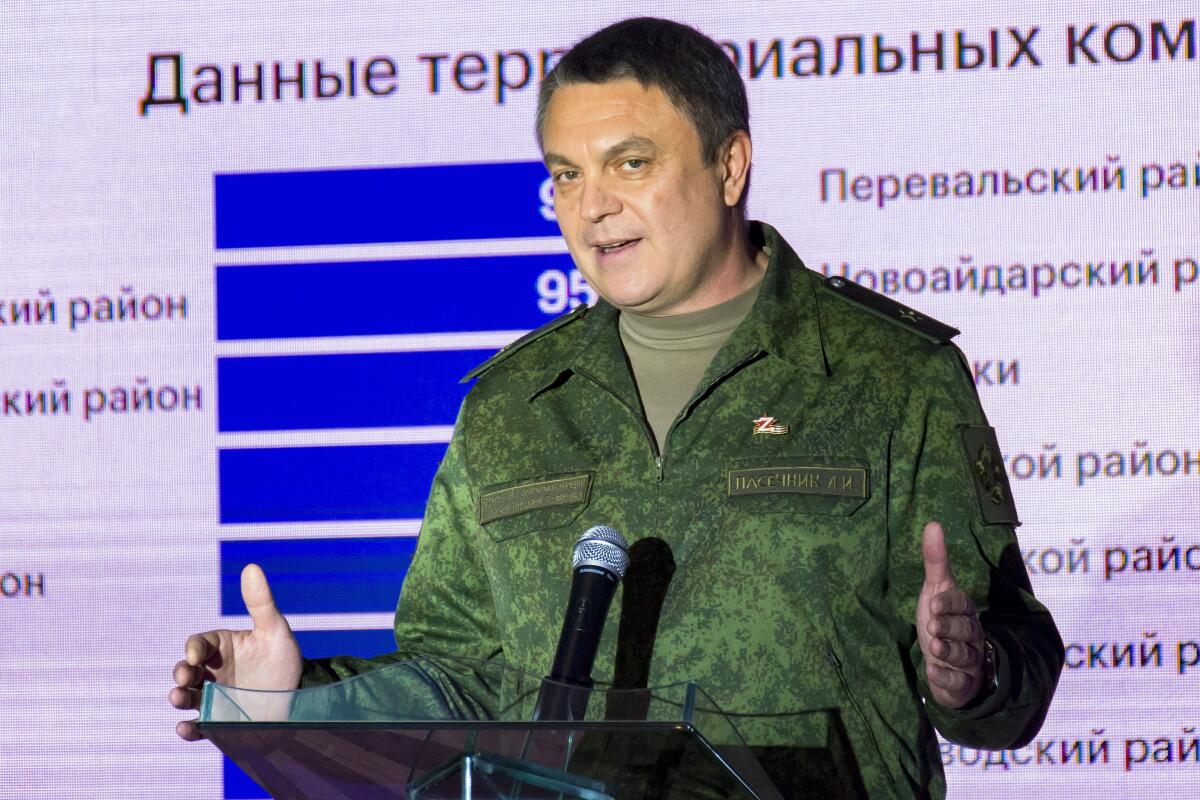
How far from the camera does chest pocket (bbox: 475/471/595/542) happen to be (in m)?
1.77

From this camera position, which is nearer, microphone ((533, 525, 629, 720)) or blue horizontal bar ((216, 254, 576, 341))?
microphone ((533, 525, 629, 720))

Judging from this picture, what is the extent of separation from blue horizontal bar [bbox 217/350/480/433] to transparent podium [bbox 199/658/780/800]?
1678mm

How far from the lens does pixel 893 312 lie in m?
1.81

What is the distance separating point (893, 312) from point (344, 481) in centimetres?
130

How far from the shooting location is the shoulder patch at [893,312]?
1763 millimetres

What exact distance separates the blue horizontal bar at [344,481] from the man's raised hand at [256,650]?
1228mm

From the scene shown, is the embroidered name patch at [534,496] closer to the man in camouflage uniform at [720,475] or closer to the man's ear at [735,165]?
the man in camouflage uniform at [720,475]

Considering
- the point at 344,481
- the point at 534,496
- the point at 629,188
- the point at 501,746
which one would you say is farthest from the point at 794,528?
the point at 344,481

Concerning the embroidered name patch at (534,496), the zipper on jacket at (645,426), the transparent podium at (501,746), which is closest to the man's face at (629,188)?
the zipper on jacket at (645,426)

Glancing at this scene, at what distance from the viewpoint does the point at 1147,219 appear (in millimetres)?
2527

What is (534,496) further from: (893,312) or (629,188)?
(893,312)

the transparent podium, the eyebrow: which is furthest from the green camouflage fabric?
the transparent podium

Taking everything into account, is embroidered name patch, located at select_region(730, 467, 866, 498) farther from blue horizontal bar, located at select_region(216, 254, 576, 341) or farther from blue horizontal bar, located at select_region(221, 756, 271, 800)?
blue horizontal bar, located at select_region(221, 756, 271, 800)

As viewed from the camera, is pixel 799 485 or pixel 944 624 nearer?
pixel 944 624
